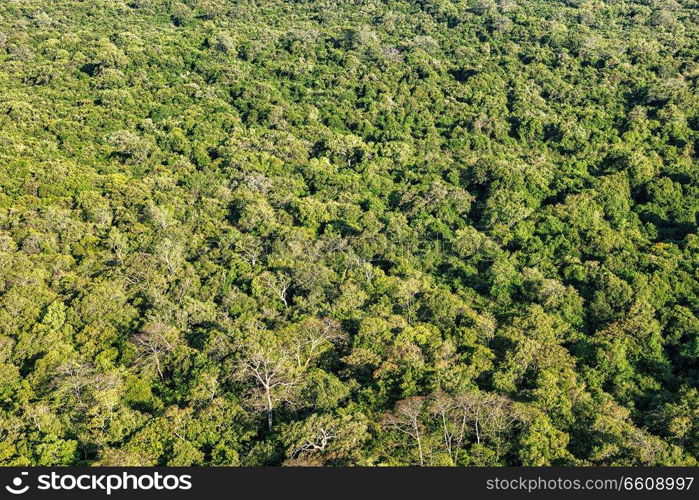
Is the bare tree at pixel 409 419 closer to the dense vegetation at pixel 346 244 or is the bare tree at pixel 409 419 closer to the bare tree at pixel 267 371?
the dense vegetation at pixel 346 244

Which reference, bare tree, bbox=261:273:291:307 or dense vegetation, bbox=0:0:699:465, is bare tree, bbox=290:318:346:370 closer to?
dense vegetation, bbox=0:0:699:465

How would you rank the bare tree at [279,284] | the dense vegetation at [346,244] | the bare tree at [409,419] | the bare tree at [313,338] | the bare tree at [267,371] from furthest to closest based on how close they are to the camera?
1. the bare tree at [279,284]
2. the bare tree at [313,338]
3. the bare tree at [267,371]
4. the dense vegetation at [346,244]
5. the bare tree at [409,419]

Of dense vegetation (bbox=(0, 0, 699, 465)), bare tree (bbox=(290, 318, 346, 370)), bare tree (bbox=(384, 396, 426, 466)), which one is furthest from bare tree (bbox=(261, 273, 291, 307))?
bare tree (bbox=(384, 396, 426, 466))

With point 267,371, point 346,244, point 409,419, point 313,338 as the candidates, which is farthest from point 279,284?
point 409,419

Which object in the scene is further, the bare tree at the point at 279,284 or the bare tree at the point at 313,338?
the bare tree at the point at 279,284

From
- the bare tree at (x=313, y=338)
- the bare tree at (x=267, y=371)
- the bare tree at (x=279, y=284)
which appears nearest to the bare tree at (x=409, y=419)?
the bare tree at (x=267, y=371)

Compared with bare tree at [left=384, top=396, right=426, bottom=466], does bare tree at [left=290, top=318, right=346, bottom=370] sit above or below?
A: below

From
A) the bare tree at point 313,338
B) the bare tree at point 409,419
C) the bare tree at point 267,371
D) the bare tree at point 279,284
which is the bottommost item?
the bare tree at point 279,284

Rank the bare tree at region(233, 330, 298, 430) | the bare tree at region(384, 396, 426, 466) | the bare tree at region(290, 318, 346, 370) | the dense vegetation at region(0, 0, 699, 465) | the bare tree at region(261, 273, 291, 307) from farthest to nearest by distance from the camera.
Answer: the bare tree at region(261, 273, 291, 307)
the bare tree at region(290, 318, 346, 370)
the bare tree at region(233, 330, 298, 430)
the dense vegetation at region(0, 0, 699, 465)
the bare tree at region(384, 396, 426, 466)

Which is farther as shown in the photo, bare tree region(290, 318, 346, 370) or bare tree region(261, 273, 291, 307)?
bare tree region(261, 273, 291, 307)

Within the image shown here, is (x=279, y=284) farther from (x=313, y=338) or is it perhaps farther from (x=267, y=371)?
(x=267, y=371)
